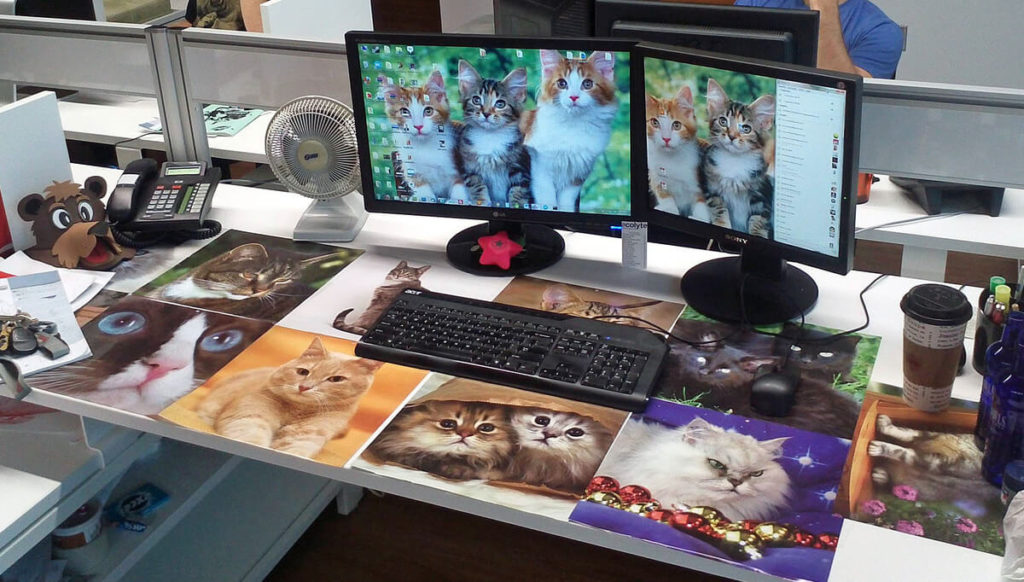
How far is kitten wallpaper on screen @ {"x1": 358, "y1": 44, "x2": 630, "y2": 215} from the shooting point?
1.69 m

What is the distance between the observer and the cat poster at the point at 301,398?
1.41m

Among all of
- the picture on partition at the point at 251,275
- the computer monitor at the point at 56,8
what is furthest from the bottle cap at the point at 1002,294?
the computer monitor at the point at 56,8

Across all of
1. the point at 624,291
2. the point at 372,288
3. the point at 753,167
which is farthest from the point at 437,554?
the point at 753,167

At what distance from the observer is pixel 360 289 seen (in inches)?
71.0

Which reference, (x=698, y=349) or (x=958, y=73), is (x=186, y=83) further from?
(x=958, y=73)

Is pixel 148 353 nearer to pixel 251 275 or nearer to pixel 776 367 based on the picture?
pixel 251 275

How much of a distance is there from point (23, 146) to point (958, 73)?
3.64m

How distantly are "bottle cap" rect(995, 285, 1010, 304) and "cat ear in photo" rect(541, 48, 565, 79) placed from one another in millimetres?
771

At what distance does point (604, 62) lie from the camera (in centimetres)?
166

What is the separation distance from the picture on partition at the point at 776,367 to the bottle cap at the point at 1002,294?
0.20 metres

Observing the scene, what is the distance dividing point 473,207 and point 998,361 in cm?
94

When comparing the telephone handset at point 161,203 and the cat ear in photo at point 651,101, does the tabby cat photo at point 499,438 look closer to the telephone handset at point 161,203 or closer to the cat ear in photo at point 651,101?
the cat ear in photo at point 651,101

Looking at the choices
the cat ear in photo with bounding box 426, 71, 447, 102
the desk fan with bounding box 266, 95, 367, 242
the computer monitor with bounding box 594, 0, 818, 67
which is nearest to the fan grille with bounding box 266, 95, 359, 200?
the desk fan with bounding box 266, 95, 367, 242

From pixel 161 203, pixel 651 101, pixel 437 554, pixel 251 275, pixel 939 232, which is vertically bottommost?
pixel 437 554
